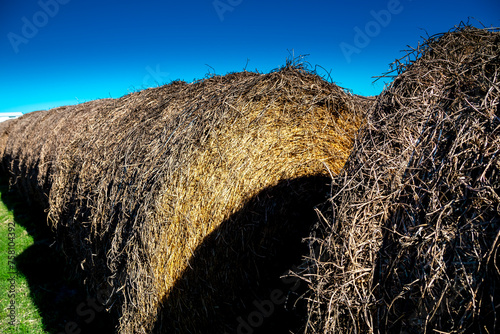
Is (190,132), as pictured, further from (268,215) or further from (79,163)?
(79,163)

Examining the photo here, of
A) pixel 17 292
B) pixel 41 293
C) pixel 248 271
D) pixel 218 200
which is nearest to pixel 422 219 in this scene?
pixel 218 200

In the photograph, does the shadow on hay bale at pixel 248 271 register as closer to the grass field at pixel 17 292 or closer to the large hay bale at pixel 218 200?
the large hay bale at pixel 218 200

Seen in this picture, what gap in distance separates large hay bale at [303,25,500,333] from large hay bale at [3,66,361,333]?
1.11m

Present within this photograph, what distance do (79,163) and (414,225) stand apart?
4.05 m

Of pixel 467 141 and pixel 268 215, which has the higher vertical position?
pixel 467 141

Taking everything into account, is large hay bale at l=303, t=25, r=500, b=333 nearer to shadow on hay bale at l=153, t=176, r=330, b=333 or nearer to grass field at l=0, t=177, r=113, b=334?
shadow on hay bale at l=153, t=176, r=330, b=333

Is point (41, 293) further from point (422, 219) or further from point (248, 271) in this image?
point (422, 219)

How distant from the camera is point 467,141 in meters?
1.43

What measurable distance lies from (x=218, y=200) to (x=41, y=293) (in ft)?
11.4

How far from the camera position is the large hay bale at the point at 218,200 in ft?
8.75

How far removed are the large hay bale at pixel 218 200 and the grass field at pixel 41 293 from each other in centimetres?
86

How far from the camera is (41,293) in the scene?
426cm

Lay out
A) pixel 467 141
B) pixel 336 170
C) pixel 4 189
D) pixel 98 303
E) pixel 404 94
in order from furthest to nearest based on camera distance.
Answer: pixel 4 189, pixel 98 303, pixel 336 170, pixel 404 94, pixel 467 141

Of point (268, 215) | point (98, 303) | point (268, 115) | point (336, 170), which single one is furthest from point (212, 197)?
point (98, 303)
